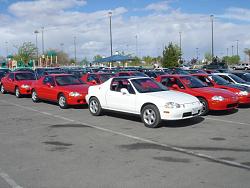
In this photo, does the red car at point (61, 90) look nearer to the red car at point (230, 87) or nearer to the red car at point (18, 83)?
the red car at point (18, 83)

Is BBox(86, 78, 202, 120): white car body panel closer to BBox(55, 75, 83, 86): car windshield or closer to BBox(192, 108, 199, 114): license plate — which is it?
BBox(192, 108, 199, 114): license plate

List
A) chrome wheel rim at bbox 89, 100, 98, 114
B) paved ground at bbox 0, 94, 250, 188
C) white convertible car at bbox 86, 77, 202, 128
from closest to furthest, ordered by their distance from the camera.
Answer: paved ground at bbox 0, 94, 250, 188
white convertible car at bbox 86, 77, 202, 128
chrome wheel rim at bbox 89, 100, 98, 114

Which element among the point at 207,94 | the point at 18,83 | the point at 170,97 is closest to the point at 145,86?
the point at 170,97

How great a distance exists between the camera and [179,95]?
10.2 metres

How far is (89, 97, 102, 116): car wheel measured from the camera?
38.8 feet

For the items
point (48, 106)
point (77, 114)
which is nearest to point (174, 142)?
point (77, 114)

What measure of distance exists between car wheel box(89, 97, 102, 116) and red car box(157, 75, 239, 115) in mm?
2855

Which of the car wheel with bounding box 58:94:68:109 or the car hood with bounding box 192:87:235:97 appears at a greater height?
the car hood with bounding box 192:87:235:97

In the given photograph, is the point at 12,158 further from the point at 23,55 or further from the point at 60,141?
the point at 23,55

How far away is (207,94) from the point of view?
11.8 metres

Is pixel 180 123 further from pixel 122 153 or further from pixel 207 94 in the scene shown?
pixel 122 153

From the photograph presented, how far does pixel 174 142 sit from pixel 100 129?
243cm

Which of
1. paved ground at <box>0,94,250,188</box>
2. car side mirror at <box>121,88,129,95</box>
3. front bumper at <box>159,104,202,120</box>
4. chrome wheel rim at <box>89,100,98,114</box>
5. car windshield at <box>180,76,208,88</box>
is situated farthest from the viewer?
car windshield at <box>180,76,208,88</box>

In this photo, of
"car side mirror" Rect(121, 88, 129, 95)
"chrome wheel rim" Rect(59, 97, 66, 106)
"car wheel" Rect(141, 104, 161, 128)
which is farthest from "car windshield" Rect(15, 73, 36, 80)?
"car wheel" Rect(141, 104, 161, 128)
